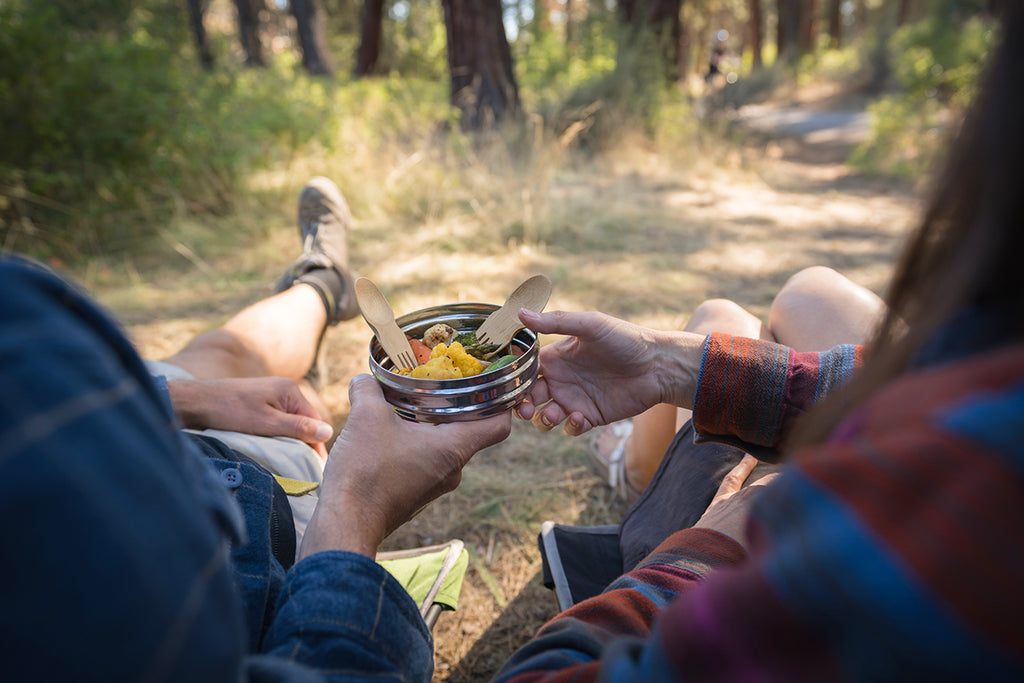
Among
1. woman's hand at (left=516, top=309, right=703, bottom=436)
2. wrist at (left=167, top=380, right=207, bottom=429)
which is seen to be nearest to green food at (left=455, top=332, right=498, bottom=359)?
woman's hand at (left=516, top=309, right=703, bottom=436)

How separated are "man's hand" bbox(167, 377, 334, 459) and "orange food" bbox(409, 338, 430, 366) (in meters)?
0.46

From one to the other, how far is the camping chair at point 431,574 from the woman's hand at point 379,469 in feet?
1.35

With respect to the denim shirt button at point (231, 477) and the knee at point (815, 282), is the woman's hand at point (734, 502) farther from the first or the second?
the denim shirt button at point (231, 477)

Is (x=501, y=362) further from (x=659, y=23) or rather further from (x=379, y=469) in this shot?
(x=659, y=23)

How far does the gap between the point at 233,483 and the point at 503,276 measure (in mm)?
2661

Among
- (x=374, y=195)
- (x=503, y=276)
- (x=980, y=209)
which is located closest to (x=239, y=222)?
(x=374, y=195)

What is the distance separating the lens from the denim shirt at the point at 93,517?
384 millimetres

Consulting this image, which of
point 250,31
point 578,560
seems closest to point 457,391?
point 578,560

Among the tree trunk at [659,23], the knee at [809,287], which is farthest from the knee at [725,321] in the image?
the tree trunk at [659,23]

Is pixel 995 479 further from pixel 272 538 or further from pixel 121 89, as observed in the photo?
pixel 121 89

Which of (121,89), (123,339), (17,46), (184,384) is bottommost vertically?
(184,384)

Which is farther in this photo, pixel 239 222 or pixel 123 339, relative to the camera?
pixel 239 222

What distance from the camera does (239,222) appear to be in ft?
15.5

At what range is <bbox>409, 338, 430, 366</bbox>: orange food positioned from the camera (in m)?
1.36
